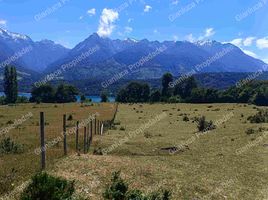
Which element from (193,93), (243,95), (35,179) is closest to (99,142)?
(35,179)

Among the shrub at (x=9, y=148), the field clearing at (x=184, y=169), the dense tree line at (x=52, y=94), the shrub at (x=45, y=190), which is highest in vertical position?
the dense tree line at (x=52, y=94)

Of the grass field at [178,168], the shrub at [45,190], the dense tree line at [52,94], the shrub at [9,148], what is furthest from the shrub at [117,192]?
the dense tree line at [52,94]

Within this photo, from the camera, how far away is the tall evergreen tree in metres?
165

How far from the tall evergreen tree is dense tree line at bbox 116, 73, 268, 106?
1612 inches

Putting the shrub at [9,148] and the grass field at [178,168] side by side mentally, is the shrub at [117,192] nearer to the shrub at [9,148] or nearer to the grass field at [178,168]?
the grass field at [178,168]

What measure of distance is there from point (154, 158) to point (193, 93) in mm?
134926

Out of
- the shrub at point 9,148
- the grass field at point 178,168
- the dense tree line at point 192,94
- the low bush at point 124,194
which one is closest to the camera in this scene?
the low bush at point 124,194

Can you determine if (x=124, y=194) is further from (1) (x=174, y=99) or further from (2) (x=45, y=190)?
(1) (x=174, y=99)

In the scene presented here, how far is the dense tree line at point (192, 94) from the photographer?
138250 mm

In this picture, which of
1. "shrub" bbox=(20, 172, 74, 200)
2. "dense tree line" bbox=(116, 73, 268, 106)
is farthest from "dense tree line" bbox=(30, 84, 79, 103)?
"shrub" bbox=(20, 172, 74, 200)

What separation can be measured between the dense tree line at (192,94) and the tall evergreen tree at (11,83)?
134ft

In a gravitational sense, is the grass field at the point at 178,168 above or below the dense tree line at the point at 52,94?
below

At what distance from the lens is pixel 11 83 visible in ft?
543

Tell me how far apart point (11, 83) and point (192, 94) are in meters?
65.6
